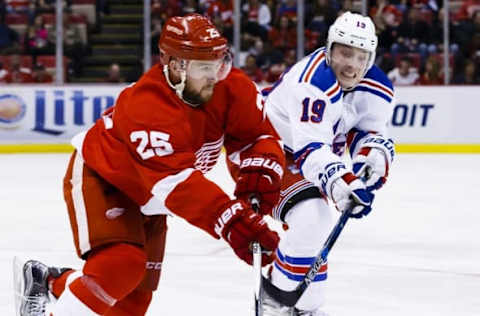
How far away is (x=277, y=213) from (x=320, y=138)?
329mm

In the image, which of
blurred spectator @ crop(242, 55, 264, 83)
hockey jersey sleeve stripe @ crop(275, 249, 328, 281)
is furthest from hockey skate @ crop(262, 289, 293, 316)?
blurred spectator @ crop(242, 55, 264, 83)

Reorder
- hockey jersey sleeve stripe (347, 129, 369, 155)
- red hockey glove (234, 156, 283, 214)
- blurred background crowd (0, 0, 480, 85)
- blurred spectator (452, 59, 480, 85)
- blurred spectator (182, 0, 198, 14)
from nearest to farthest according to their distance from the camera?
1. red hockey glove (234, 156, 283, 214)
2. hockey jersey sleeve stripe (347, 129, 369, 155)
3. blurred spectator (452, 59, 480, 85)
4. blurred background crowd (0, 0, 480, 85)
5. blurred spectator (182, 0, 198, 14)

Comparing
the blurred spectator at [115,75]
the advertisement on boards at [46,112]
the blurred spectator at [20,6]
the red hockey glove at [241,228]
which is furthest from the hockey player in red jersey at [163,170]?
the blurred spectator at [20,6]

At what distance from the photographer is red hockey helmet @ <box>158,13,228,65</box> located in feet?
8.66

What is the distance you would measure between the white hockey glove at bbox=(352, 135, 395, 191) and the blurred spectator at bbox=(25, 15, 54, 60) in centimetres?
683

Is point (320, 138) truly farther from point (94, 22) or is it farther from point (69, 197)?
point (94, 22)

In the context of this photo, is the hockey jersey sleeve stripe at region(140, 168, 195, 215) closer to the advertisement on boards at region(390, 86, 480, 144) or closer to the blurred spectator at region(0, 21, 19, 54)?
the advertisement on boards at region(390, 86, 480, 144)

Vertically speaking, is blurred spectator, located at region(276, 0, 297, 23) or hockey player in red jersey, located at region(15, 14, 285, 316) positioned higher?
hockey player in red jersey, located at region(15, 14, 285, 316)

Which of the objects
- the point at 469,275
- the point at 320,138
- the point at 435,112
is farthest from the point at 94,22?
the point at 320,138

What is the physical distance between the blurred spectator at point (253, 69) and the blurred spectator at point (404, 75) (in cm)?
118

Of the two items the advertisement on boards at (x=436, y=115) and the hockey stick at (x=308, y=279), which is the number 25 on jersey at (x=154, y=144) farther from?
the advertisement on boards at (x=436, y=115)

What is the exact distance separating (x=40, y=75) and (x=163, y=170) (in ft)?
24.6

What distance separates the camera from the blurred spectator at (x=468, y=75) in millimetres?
9828

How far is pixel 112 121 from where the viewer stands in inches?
113
